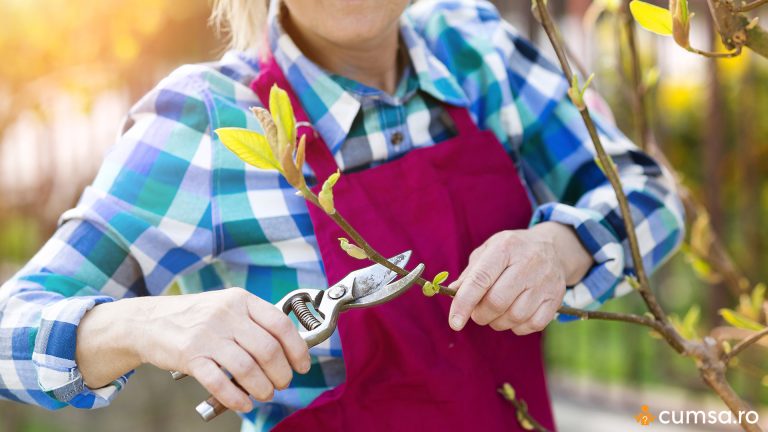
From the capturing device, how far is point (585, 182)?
1.34 m

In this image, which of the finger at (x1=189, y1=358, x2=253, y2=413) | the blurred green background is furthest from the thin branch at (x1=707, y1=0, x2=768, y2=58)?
the blurred green background

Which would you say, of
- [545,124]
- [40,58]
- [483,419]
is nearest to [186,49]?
[40,58]

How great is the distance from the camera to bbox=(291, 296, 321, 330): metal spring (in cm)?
90

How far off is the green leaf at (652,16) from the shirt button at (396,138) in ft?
1.46

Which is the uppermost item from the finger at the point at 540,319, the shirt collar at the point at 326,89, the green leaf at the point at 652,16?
the green leaf at the point at 652,16

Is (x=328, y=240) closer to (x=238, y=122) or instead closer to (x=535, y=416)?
(x=238, y=122)

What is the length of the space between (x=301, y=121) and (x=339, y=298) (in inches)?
14.1

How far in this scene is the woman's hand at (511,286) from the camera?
0.94 metres

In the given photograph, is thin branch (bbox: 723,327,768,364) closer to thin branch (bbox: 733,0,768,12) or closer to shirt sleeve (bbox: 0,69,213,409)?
thin branch (bbox: 733,0,768,12)

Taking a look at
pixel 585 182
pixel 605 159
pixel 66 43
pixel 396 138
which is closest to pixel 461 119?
pixel 396 138

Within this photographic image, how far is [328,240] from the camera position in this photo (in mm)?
1134

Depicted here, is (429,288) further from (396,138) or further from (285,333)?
(396,138)

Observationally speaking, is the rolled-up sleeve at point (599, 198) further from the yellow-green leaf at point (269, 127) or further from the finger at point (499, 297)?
the yellow-green leaf at point (269, 127)

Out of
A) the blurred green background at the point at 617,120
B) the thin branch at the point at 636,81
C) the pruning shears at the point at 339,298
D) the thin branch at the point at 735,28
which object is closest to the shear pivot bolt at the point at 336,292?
the pruning shears at the point at 339,298
